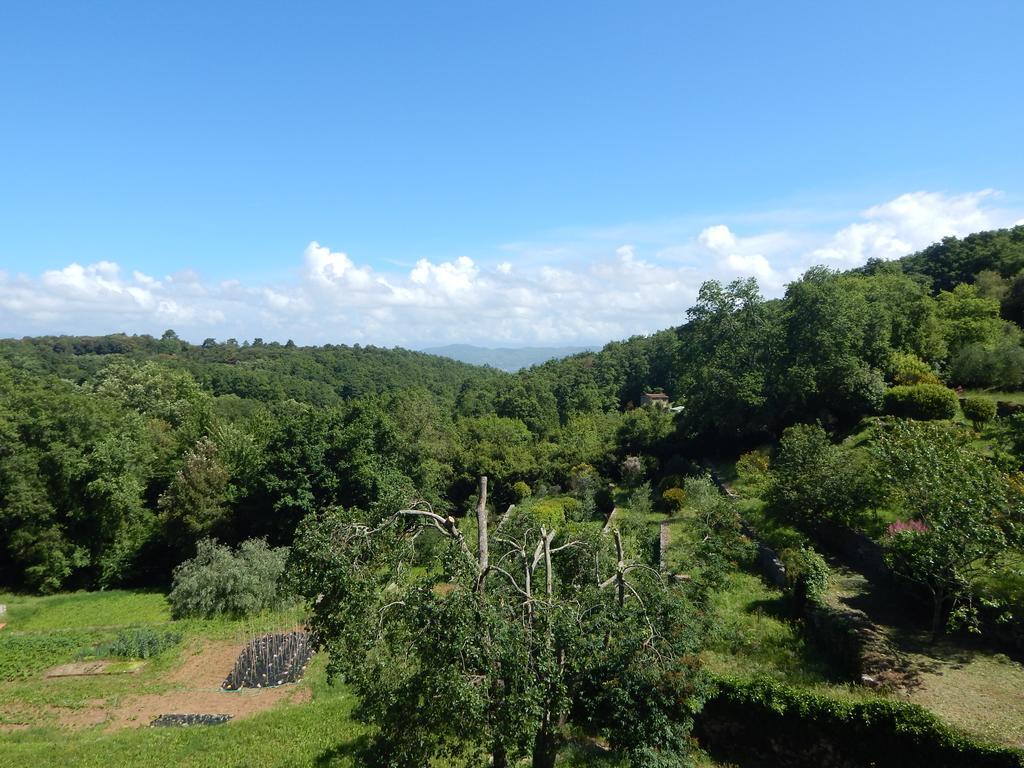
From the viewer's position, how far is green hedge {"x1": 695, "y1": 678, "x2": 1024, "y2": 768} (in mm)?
8656

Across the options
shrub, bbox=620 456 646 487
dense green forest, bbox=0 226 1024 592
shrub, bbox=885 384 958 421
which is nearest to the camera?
shrub, bbox=885 384 958 421

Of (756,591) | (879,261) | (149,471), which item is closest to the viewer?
(756,591)

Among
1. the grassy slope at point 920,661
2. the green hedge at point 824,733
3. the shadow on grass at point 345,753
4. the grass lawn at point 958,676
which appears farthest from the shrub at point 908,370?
the shadow on grass at point 345,753

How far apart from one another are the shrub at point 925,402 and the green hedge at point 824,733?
16884 mm

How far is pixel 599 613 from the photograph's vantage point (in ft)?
28.0

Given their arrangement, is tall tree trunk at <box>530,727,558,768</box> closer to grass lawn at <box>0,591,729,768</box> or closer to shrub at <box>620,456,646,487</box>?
grass lawn at <box>0,591,729,768</box>

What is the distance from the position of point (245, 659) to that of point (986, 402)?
28142mm

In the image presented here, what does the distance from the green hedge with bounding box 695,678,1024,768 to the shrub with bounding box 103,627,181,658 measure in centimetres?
1778

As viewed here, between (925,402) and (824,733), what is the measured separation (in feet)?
58.4

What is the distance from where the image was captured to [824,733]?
9750mm

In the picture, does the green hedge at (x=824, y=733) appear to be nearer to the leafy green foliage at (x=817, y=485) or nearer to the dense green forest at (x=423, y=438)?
the leafy green foliage at (x=817, y=485)

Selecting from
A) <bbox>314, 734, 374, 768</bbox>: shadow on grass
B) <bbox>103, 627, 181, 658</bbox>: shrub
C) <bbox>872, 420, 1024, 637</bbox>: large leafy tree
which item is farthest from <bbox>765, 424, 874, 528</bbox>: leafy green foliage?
<bbox>103, 627, 181, 658</bbox>: shrub

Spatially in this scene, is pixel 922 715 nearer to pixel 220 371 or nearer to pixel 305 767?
pixel 305 767

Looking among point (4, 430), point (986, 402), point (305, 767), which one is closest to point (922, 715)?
point (305, 767)
